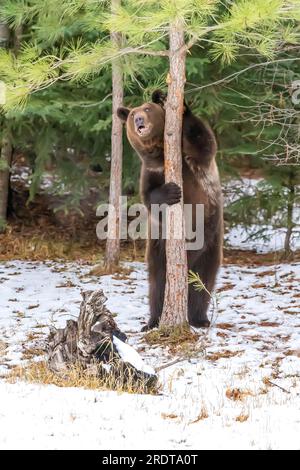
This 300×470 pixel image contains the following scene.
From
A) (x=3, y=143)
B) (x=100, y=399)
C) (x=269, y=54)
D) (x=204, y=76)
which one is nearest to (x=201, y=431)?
(x=100, y=399)

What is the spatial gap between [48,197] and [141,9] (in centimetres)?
780

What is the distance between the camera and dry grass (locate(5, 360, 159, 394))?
5.75 meters

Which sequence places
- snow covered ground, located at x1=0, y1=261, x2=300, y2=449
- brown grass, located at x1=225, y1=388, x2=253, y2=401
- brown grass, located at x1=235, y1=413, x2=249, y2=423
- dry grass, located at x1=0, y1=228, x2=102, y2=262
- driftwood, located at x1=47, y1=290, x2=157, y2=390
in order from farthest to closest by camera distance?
dry grass, located at x1=0, y1=228, x2=102, y2=262 → driftwood, located at x1=47, y1=290, x2=157, y2=390 → brown grass, located at x1=225, y1=388, x2=253, y2=401 → brown grass, located at x1=235, y1=413, x2=249, y2=423 → snow covered ground, located at x1=0, y1=261, x2=300, y2=449

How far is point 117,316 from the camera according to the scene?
8734 mm

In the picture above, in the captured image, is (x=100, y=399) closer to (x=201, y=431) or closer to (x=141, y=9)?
(x=201, y=431)

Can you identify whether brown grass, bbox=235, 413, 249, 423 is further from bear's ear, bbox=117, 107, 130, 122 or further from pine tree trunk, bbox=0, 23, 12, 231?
pine tree trunk, bbox=0, 23, 12, 231

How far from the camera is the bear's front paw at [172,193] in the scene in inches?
290

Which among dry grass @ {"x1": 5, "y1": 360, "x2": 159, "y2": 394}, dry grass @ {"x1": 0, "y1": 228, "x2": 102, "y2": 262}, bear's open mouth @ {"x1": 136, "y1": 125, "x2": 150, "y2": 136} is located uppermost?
bear's open mouth @ {"x1": 136, "y1": 125, "x2": 150, "y2": 136}

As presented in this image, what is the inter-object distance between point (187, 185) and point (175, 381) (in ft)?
7.47

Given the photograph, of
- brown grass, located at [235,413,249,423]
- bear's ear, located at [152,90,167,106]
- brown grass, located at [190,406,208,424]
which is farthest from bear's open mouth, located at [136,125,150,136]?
brown grass, located at [235,413,249,423]

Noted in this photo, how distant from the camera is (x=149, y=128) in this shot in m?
7.56

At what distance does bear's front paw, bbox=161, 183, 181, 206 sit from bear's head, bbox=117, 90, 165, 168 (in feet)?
1.49

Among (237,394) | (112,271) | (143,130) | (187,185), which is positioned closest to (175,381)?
(237,394)

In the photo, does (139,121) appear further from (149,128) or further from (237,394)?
(237,394)
